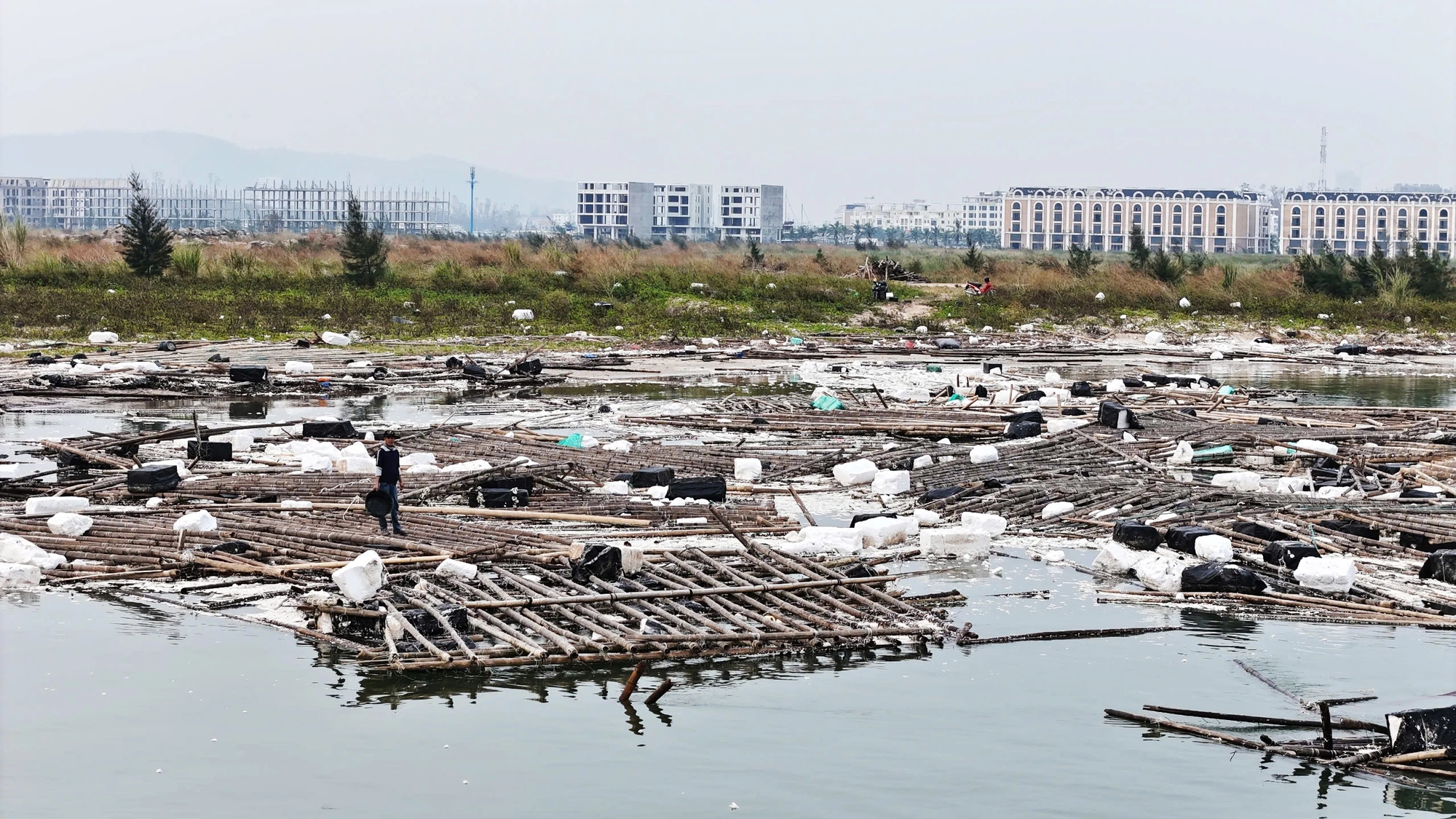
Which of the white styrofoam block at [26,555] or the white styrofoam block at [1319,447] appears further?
the white styrofoam block at [1319,447]

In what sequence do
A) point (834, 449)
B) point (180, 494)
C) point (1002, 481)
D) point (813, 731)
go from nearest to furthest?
point (813, 731), point (180, 494), point (1002, 481), point (834, 449)

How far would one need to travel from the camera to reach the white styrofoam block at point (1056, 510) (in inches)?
542

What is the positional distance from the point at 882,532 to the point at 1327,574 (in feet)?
10.8

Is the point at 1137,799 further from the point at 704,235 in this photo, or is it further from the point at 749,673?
the point at 704,235

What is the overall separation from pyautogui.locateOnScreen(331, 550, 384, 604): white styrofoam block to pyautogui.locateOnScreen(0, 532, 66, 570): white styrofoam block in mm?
2584

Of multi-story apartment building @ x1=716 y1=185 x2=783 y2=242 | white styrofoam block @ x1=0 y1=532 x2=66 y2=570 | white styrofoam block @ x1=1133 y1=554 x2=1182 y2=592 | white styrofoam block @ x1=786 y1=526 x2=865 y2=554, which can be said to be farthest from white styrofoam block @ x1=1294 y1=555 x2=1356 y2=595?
multi-story apartment building @ x1=716 y1=185 x2=783 y2=242

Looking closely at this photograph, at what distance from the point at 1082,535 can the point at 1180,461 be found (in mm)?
3589

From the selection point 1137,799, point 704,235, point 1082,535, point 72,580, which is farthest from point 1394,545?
point 704,235

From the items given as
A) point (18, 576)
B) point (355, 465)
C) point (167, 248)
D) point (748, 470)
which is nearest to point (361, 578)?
point (18, 576)

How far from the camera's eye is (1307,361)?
31984 mm

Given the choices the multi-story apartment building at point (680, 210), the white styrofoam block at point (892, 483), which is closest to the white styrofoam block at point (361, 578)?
the white styrofoam block at point (892, 483)

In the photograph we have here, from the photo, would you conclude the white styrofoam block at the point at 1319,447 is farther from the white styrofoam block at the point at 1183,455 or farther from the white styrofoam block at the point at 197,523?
the white styrofoam block at the point at 197,523

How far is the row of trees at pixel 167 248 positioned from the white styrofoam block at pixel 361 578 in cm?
2862

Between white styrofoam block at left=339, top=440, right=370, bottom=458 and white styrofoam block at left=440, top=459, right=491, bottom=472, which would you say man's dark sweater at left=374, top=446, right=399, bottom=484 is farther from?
white styrofoam block at left=339, top=440, right=370, bottom=458
